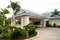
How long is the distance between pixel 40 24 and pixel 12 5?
817 centimetres

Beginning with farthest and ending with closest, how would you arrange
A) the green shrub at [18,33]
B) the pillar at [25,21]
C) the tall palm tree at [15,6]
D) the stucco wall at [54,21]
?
the stucco wall at [54,21] → the tall palm tree at [15,6] → the pillar at [25,21] → the green shrub at [18,33]

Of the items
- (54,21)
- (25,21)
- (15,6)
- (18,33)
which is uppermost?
(15,6)

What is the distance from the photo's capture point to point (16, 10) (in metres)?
30.2

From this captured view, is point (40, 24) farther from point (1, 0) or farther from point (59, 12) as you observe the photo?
point (1, 0)

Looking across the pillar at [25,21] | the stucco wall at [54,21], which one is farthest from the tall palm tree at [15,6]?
the stucco wall at [54,21]

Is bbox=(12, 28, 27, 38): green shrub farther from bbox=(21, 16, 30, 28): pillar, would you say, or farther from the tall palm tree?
the tall palm tree

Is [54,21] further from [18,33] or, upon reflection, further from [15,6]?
[18,33]

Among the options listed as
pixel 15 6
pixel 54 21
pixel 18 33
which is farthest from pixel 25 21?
pixel 54 21

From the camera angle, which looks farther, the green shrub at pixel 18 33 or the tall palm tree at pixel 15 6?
the tall palm tree at pixel 15 6

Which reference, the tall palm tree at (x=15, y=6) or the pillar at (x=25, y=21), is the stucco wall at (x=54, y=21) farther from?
the pillar at (x=25, y=21)

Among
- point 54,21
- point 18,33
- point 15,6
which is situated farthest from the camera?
point 54,21

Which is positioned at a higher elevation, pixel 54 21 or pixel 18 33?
pixel 54 21

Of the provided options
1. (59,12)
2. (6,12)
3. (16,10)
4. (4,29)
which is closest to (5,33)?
Answer: (4,29)

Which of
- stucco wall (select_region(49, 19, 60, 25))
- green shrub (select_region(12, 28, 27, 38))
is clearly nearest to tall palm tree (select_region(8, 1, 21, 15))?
stucco wall (select_region(49, 19, 60, 25))
